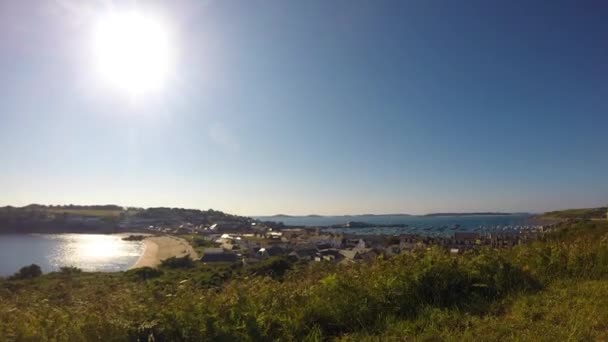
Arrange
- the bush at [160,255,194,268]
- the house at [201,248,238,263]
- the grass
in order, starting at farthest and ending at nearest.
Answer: the house at [201,248,238,263]
the bush at [160,255,194,268]
the grass

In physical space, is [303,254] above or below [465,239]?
below

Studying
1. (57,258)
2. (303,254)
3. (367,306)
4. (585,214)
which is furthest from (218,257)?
(585,214)

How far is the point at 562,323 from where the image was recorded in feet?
11.4

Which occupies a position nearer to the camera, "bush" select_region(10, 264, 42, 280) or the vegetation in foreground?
the vegetation in foreground

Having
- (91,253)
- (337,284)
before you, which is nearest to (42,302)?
(337,284)

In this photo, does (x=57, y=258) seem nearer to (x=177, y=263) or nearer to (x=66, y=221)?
(x=177, y=263)

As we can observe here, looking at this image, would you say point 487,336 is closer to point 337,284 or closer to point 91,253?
point 337,284

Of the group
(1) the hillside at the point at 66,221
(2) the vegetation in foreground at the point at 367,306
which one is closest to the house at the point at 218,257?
(2) the vegetation in foreground at the point at 367,306

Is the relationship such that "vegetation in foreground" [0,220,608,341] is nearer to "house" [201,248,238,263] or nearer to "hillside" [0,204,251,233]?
"house" [201,248,238,263]

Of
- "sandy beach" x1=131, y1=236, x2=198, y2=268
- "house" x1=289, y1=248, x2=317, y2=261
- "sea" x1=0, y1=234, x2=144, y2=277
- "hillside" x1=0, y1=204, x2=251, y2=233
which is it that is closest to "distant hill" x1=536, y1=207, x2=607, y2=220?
"house" x1=289, y1=248, x2=317, y2=261

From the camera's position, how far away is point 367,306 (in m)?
4.09

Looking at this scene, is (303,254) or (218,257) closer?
(303,254)

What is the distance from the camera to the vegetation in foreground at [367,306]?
10.7 feet

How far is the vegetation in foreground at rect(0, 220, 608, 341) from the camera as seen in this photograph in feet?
10.7
